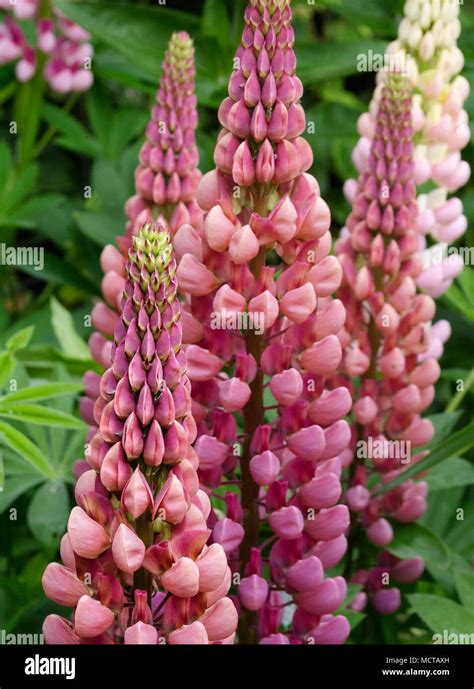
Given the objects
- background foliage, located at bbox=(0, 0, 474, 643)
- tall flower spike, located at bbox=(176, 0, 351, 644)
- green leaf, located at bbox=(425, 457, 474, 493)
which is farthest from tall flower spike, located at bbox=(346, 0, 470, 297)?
tall flower spike, located at bbox=(176, 0, 351, 644)

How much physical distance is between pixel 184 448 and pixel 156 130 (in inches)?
23.8

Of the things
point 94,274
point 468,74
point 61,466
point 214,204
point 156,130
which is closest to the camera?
point 214,204

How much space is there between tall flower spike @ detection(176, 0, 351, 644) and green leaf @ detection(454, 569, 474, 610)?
0.18 metres

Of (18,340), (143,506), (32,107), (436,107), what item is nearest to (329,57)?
(436,107)

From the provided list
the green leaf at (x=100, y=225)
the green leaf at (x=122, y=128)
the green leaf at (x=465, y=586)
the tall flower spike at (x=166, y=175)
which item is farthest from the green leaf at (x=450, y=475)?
the green leaf at (x=122, y=128)

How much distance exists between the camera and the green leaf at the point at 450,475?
4.72 ft

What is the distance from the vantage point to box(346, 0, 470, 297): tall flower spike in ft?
5.28

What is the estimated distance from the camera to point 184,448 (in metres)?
0.90

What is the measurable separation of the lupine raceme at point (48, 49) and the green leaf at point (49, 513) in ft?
3.41

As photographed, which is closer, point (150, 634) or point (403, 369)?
point (150, 634)

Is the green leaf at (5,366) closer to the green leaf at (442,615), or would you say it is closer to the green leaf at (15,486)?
the green leaf at (15,486)

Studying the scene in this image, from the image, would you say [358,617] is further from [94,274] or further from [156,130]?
[94,274]
